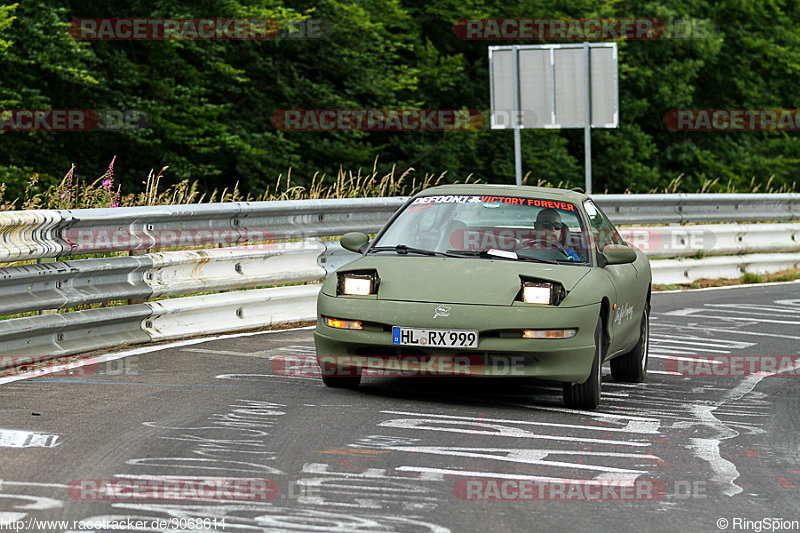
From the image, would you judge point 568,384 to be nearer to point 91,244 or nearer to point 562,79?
point 91,244

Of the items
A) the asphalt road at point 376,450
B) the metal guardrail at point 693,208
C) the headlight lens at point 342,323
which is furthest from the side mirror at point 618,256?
the metal guardrail at point 693,208

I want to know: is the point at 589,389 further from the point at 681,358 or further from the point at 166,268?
the point at 166,268

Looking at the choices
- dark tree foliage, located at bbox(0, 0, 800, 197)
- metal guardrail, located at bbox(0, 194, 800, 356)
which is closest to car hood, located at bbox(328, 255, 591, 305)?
metal guardrail, located at bbox(0, 194, 800, 356)

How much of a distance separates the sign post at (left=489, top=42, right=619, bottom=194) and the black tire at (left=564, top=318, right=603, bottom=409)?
11844 millimetres

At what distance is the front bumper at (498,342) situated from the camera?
25.2 feet

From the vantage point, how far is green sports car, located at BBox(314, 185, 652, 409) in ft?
25.3

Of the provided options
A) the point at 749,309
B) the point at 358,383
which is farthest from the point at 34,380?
the point at 749,309

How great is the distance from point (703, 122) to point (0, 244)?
39.0m

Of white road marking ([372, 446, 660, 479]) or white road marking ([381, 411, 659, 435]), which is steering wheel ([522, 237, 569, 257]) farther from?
white road marking ([372, 446, 660, 479])

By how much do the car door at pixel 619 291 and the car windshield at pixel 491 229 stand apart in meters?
0.25

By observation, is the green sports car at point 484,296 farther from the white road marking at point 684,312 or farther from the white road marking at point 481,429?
the white road marking at point 684,312

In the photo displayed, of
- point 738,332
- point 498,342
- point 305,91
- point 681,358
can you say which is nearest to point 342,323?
point 498,342

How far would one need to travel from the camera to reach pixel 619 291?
8719mm

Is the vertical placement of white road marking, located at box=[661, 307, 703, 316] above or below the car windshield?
below
